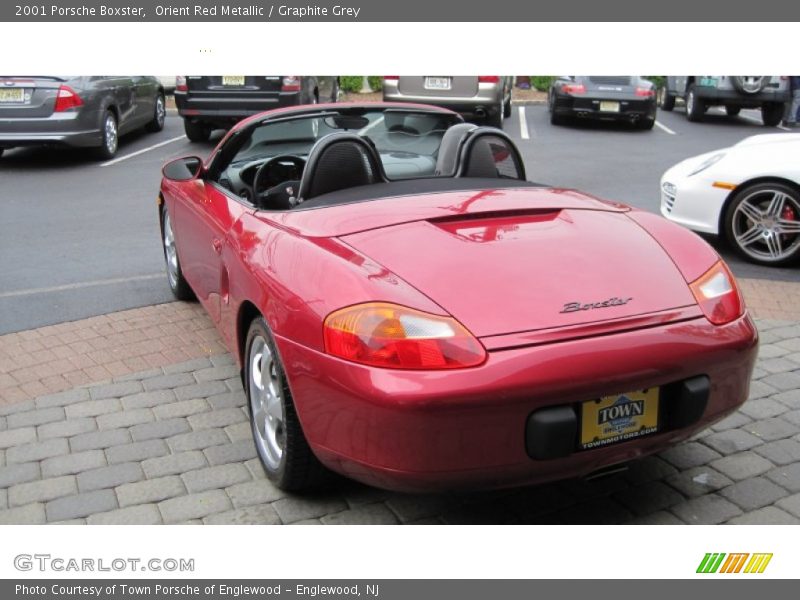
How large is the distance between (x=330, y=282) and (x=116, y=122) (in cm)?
1049

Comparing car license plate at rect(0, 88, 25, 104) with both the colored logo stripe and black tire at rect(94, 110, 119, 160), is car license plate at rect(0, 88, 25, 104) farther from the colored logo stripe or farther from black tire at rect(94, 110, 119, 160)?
the colored logo stripe

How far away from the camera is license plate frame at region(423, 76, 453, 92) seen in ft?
45.3

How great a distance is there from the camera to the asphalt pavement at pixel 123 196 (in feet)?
19.6

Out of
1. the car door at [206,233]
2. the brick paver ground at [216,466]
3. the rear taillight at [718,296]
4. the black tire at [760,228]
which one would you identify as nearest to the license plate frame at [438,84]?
the black tire at [760,228]

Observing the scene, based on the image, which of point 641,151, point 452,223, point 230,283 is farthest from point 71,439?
point 641,151

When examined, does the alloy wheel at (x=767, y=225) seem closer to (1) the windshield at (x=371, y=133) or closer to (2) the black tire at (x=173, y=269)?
(1) the windshield at (x=371, y=133)

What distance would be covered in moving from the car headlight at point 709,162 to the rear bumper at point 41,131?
780 centimetres

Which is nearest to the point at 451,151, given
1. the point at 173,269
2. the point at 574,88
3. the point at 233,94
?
the point at 173,269

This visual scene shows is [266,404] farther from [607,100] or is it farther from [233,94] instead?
[607,100]

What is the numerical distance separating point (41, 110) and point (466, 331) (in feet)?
31.8

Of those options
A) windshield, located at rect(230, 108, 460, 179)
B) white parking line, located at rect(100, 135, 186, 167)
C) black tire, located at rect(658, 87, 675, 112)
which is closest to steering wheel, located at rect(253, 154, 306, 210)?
windshield, located at rect(230, 108, 460, 179)

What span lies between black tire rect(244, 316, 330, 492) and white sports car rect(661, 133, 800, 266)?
14.7 ft

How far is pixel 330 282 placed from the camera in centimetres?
283

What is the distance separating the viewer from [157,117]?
47.8 feet
